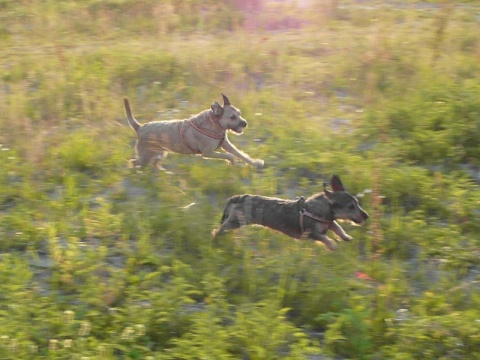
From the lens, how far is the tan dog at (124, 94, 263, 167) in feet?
23.5

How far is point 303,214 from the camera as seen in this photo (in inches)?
220

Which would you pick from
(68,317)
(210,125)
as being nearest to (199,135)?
(210,125)

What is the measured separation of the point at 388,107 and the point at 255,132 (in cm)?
152

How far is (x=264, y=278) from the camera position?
518cm

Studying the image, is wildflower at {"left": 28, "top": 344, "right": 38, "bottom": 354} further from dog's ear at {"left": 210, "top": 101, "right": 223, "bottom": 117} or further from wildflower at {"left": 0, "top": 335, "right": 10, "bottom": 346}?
dog's ear at {"left": 210, "top": 101, "right": 223, "bottom": 117}

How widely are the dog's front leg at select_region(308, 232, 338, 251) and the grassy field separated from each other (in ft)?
0.24

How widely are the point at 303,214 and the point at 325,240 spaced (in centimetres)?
25

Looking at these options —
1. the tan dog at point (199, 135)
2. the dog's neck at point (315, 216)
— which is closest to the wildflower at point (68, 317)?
the dog's neck at point (315, 216)

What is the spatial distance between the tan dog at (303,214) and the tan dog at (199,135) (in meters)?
1.50

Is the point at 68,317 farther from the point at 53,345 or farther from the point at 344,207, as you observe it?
the point at 344,207

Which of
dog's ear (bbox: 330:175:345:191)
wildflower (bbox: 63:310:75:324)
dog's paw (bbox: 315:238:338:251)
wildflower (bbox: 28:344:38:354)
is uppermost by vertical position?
dog's ear (bbox: 330:175:345:191)

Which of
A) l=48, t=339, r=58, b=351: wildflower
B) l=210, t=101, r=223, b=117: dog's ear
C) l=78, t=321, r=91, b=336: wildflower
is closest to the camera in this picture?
l=48, t=339, r=58, b=351: wildflower

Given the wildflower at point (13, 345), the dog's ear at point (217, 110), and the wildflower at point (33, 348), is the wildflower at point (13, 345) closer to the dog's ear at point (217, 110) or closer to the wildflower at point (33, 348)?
the wildflower at point (33, 348)

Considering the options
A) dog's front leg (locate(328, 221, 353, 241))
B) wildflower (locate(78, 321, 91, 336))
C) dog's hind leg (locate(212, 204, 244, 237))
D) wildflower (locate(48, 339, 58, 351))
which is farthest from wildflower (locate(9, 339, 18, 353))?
dog's front leg (locate(328, 221, 353, 241))
